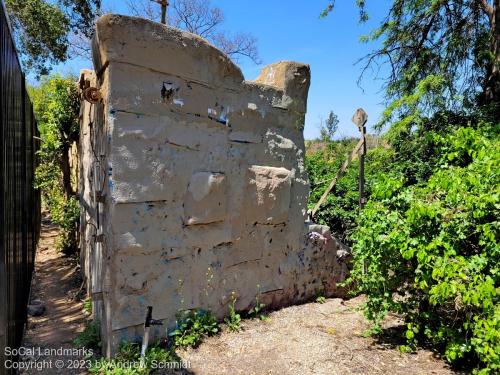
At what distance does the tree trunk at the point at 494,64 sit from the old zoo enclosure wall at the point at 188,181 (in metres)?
3.59

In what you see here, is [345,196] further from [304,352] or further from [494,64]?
[304,352]

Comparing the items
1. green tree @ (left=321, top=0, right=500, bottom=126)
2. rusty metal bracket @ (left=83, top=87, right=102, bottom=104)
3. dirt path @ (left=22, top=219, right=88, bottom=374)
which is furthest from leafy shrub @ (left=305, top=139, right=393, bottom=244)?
rusty metal bracket @ (left=83, top=87, right=102, bottom=104)

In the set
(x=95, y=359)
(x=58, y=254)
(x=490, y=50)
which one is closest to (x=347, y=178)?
(x=490, y=50)

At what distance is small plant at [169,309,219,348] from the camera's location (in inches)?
119

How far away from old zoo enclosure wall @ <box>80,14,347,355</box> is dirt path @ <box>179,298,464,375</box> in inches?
12.3

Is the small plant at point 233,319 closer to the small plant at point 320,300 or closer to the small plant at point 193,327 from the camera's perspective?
the small plant at point 193,327

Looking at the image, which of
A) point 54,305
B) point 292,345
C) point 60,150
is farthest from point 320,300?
point 60,150

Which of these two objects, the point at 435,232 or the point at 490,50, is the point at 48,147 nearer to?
the point at 435,232

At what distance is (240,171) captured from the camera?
11.3 ft

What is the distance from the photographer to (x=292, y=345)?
3.21 m

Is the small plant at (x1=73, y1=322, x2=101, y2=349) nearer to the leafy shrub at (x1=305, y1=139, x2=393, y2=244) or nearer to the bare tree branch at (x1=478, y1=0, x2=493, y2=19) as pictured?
the leafy shrub at (x1=305, y1=139, x2=393, y2=244)

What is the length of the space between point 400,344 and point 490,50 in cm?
483

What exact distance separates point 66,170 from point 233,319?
11.4ft

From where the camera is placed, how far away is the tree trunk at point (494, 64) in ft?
18.9
